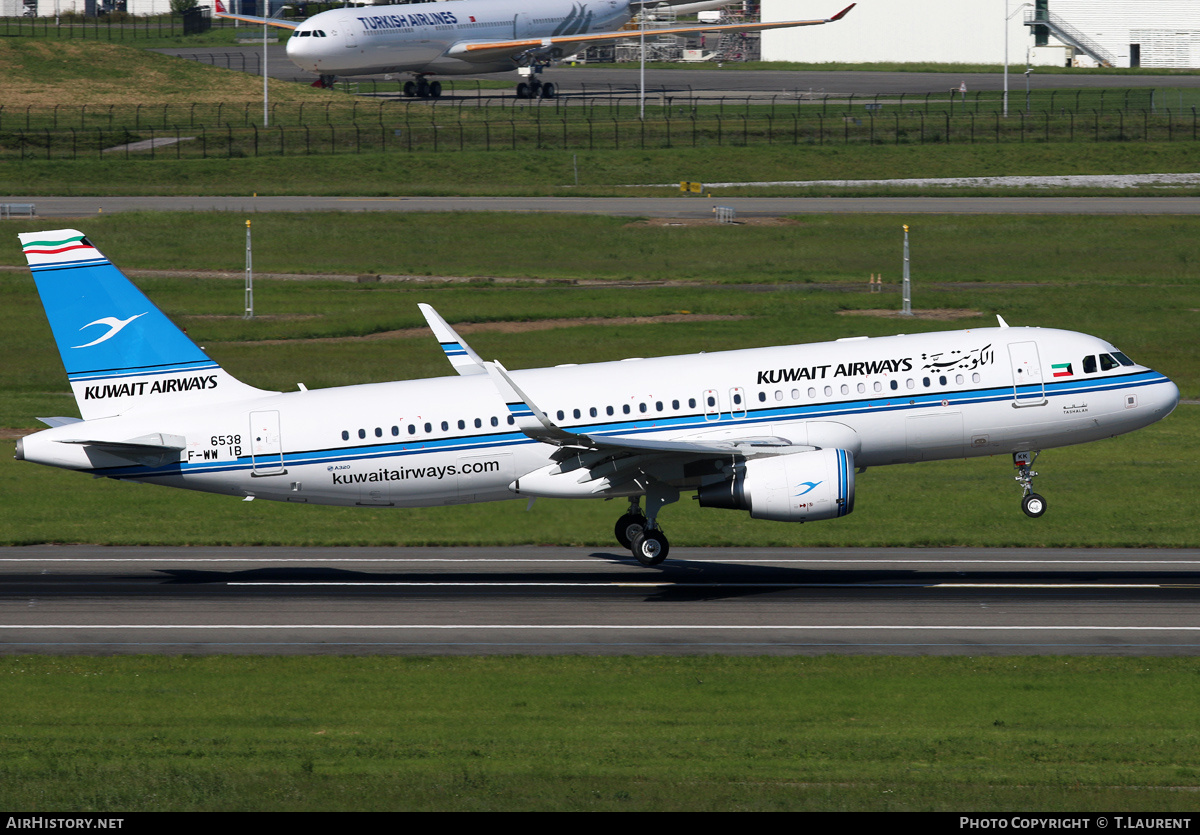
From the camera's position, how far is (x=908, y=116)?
127938mm

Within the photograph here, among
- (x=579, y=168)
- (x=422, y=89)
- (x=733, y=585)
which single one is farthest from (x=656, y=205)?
(x=733, y=585)

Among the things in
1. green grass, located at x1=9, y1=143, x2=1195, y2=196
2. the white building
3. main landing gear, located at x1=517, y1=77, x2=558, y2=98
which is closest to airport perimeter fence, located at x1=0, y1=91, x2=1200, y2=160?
green grass, located at x1=9, y1=143, x2=1195, y2=196

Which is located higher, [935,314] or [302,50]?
[302,50]

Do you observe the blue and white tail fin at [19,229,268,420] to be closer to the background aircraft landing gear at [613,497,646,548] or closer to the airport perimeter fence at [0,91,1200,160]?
the background aircraft landing gear at [613,497,646,548]

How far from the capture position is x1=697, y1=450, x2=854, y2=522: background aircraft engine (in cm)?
3094

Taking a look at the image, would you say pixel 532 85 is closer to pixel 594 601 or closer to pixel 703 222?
pixel 703 222

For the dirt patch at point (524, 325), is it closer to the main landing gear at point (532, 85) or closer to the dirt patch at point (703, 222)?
the dirt patch at point (703, 222)

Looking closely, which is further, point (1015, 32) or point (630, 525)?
point (1015, 32)

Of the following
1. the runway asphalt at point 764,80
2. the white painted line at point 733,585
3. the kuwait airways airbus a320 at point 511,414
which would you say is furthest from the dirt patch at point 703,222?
the white painted line at point 733,585

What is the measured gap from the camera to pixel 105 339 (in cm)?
3334

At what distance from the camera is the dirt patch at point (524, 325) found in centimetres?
6606

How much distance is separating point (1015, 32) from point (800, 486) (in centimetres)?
15377

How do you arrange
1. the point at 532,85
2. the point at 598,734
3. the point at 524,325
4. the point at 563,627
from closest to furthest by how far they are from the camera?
1. the point at 598,734
2. the point at 563,627
3. the point at 524,325
4. the point at 532,85

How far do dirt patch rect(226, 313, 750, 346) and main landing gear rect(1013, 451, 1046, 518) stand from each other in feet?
108
